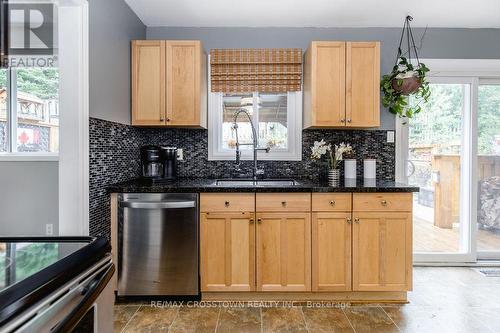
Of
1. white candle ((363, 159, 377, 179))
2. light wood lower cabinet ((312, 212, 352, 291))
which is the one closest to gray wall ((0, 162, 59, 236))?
light wood lower cabinet ((312, 212, 352, 291))

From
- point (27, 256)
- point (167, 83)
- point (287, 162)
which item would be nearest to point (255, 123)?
point (287, 162)

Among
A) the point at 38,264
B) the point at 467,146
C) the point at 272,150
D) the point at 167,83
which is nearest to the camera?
the point at 38,264

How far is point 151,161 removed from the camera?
2.68 m

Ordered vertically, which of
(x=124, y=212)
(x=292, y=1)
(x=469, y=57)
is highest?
(x=292, y=1)

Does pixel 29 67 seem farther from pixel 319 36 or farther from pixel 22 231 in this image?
pixel 319 36

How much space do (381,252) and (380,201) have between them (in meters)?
0.39

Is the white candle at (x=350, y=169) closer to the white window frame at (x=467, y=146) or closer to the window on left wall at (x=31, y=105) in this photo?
the white window frame at (x=467, y=146)

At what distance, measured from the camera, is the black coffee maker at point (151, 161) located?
268cm

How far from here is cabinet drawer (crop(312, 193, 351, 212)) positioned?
7.88 ft

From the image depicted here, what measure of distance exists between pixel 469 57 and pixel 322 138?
5.58 feet

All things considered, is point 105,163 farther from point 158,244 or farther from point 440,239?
point 440,239

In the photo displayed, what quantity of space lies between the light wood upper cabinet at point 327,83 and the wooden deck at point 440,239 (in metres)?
1.58

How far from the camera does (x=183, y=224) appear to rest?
93.0 inches

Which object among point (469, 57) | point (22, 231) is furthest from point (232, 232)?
point (469, 57)
